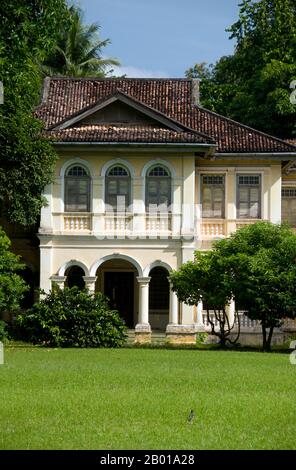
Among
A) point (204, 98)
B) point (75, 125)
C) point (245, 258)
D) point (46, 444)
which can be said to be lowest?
point (46, 444)

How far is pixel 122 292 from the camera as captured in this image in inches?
1409

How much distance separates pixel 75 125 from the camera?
32.9 metres

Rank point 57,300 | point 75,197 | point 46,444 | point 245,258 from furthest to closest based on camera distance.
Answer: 1. point 75,197
2. point 57,300
3. point 245,258
4. point 46,444

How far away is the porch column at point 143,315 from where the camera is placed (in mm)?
32438

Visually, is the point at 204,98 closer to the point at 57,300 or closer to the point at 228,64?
the point at 228,64

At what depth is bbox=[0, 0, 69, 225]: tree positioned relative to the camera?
78.4 ft

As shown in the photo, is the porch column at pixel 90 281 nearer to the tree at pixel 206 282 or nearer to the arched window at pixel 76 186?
the arched window at pixel 76 186

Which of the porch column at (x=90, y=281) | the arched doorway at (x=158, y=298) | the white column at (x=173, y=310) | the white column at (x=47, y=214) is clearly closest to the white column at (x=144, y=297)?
the white column at (x=173, y=310)

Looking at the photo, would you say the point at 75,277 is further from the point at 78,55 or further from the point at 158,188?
the point at 78,55

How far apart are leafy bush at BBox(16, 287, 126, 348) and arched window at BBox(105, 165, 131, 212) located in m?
3.94
